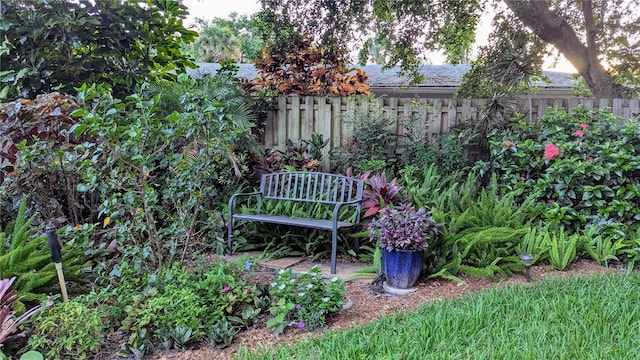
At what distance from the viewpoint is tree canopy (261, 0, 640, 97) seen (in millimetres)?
7160

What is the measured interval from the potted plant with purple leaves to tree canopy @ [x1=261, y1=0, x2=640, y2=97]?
4539mm

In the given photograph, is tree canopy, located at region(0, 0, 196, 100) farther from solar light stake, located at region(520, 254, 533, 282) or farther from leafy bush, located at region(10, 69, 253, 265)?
solar light stake, located at region(520, 254, 533, 282)

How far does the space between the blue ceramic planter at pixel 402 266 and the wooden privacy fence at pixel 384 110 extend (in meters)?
2.59

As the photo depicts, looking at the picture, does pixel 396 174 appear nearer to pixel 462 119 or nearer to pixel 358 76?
pixel 462 119

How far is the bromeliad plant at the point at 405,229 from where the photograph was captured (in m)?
3.32

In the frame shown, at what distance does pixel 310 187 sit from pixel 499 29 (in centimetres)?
594

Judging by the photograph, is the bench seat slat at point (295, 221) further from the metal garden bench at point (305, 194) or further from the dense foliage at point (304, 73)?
the dense foliage at point (304, 73)

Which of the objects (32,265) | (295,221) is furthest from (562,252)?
(32,265)

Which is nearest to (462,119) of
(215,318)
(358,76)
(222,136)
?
(358,76)

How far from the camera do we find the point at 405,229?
11.0ft

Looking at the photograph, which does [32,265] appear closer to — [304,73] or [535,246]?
[535,246]

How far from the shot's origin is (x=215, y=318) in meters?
2.71

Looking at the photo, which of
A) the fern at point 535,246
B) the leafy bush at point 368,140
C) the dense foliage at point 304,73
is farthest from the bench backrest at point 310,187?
the dense foliage at point 304,73

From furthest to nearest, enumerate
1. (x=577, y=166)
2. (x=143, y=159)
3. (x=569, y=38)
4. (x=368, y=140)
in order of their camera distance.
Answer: (x=569, y=38)
(x=368, y=140)
(x=577, y=166)
(x=143, y=159)
